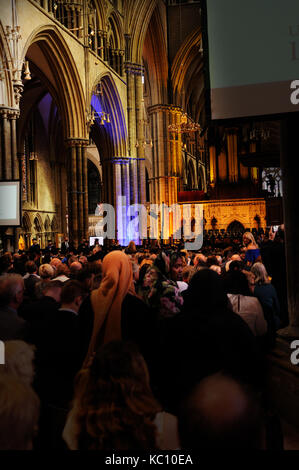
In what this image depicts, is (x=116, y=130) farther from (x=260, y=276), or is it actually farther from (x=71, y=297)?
(x=71, y=297)

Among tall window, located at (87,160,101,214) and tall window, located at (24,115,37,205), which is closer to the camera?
tall window, located at (24,115,37,205)

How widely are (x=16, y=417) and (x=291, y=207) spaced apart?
3.90 metres

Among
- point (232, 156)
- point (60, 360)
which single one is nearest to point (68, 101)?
point (232, 156)

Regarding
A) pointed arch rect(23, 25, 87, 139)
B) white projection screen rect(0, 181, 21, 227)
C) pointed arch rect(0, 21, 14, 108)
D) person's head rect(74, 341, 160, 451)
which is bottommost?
person's head rect(74, 341, 160, 451)

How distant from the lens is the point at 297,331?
466 centimetres

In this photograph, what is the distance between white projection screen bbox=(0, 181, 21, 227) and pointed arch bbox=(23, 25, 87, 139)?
7.48m

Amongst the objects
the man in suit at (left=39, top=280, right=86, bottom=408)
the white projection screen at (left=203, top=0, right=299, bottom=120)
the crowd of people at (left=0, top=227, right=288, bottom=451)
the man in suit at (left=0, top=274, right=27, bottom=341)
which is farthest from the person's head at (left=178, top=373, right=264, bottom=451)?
the white projection screen at (left=203, top=0, right=299, bottom=120)

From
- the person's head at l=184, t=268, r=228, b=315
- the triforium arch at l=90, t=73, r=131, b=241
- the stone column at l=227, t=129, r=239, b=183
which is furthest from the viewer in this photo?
the stone column at l=227, t=129, r=239, b=183

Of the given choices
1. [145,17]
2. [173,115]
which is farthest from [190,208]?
[145,17]

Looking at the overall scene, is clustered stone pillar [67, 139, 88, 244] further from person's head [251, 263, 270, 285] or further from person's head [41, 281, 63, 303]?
person's head [41, 281, 63, 303]

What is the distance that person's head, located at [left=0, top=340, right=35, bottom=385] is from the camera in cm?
204

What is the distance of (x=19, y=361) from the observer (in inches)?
82.7

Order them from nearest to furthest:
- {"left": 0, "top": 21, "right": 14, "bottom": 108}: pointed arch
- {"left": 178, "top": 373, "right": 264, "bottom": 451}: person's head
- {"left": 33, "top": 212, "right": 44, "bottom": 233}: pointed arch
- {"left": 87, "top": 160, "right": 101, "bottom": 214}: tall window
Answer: {"left": 178, "top": 373, "right": 264, "bottom": 451}: person's head → {"left": 0, "top": 21, "right": 14, "bottom": 108}: pointed arch → {"left": 33, "top": 212, "right": 44, "bottom": 233}: pointed arch → {"left": 87, "top": 160, "right": 101, "bottom": 214}: tall window

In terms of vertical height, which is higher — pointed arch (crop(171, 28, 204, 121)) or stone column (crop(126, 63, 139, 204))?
pointed arch (crop(171, 28, 204, 121))
